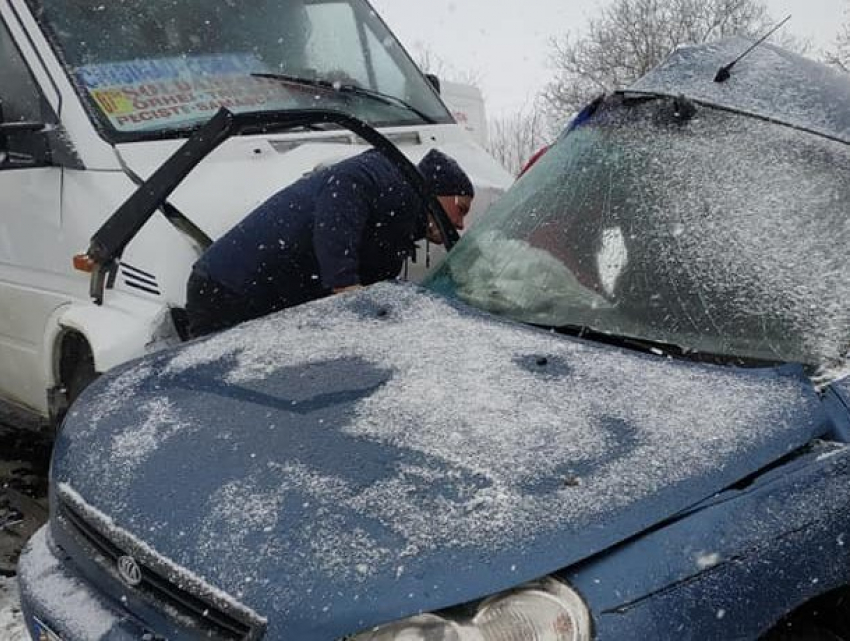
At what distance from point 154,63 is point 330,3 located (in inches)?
48.6

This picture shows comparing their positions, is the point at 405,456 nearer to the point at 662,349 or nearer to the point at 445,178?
the point at 662,349

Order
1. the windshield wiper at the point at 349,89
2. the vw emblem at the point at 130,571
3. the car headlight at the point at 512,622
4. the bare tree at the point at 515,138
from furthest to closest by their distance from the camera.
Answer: the bare tree at the point at 515,138, the windshield wiper at the point at 349,89, the vw emblem at the point at 130,571, the car headlight at the point at 512,622

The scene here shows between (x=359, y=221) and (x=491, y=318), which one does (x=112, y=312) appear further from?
(x=491, y=318)

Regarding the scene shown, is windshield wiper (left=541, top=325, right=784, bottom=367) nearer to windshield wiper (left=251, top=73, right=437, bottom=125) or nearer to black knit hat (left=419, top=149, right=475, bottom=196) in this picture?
black knit hat (left=419, top=149, right=475, bottom=196)

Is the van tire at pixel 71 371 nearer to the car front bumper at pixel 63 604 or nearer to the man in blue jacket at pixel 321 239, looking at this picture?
the man in blue jacket at pixel 321 239

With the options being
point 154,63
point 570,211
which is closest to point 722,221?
point 570,211

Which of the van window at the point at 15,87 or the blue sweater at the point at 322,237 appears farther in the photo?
the van window at the point at 15,87

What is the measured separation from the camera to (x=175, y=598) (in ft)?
6.10

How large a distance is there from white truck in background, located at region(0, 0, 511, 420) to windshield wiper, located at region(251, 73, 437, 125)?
0.01 metres

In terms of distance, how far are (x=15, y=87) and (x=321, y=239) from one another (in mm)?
1523

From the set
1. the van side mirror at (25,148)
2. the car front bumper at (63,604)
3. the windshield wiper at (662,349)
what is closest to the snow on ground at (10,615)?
the car front bumper at (63,604)

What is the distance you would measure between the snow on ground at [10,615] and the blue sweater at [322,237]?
4.28ft

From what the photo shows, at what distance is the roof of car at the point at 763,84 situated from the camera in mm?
2660

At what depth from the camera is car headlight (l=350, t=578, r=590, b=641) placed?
1.55m
